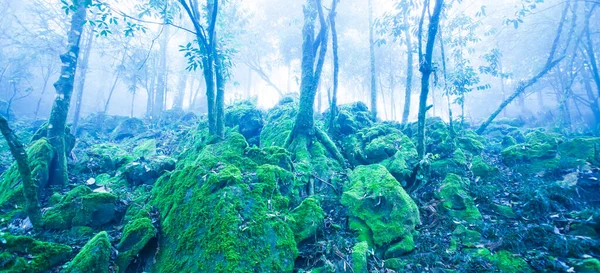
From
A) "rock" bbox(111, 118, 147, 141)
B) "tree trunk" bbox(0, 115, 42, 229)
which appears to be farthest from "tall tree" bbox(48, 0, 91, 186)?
"rock" bbox(111, 118, 147, 141)

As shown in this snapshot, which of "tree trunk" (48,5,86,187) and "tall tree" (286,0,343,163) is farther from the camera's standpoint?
"tall tree" (286,0,343,163)

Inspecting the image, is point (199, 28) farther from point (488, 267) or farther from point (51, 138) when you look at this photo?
point (488, 267)

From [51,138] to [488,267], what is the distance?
10719mm

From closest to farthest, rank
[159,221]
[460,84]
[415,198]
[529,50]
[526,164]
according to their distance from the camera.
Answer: [159,221]
[415,198]
[526,164]
[460,84]
[529,50]

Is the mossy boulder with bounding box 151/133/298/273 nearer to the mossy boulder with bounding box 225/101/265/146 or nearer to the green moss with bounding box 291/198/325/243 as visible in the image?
the green moss with bounding box 291/198/325/243

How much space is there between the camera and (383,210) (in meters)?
5.51

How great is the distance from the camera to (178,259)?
392 centimetres

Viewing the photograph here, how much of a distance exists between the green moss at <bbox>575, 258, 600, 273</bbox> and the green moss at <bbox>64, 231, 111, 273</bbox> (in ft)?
21.7

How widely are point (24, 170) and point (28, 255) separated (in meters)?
1.60

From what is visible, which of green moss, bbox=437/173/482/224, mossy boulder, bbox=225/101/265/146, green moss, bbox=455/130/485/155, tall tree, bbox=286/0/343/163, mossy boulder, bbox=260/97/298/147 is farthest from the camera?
mossy boulder, bbox=225/101/265/146

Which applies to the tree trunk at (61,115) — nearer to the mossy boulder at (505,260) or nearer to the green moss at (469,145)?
the mossy boulder at (505,260)

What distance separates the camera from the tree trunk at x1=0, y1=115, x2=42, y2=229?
4.14 metres

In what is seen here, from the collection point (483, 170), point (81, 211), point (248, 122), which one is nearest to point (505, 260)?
point (483, 170)

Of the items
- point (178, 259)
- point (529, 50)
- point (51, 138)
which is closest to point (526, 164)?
point (178, 259)
